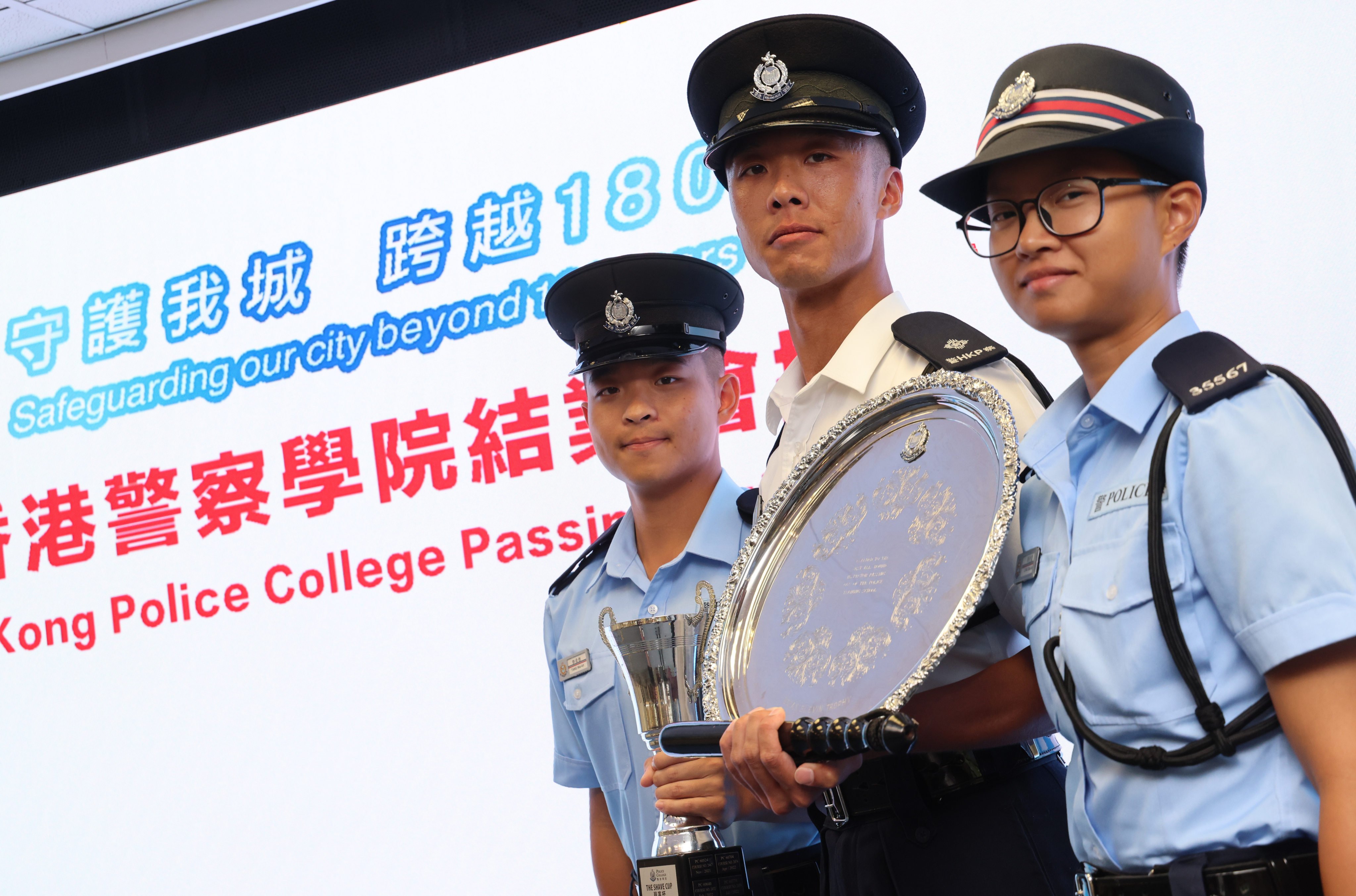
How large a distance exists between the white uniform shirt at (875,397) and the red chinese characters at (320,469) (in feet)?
5.96

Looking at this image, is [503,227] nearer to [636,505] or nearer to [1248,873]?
[636,505]

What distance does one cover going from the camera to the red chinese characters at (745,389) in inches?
110

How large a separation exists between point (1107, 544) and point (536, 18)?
8.99 feet

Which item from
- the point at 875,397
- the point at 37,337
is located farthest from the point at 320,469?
the point at 875,397

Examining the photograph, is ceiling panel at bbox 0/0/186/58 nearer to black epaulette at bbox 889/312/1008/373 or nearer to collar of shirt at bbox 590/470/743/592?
collar of shirt at bbox 590/470/743/592

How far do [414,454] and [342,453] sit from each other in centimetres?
22

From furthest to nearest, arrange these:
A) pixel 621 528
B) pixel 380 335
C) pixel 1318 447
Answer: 1. pixel 380 335
2. pixel 621 528
3. pixel 1318 447

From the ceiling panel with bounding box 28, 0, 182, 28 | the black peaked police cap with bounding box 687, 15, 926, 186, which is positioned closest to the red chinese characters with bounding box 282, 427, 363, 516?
the ceiling panel with bounding box 28, 0, 182, 28

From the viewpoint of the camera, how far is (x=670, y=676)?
4.58 feet

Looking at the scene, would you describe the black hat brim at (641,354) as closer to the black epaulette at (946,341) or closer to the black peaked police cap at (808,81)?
the black peaked police cap at (808,81)

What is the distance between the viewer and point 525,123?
3.14m

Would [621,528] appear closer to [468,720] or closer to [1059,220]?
[1059,220]

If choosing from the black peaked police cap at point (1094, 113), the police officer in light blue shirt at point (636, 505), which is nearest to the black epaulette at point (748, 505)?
the police officer in light blue shirt at point (636, 505)

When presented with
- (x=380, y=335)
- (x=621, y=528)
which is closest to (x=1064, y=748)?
(x=621, y=528)
